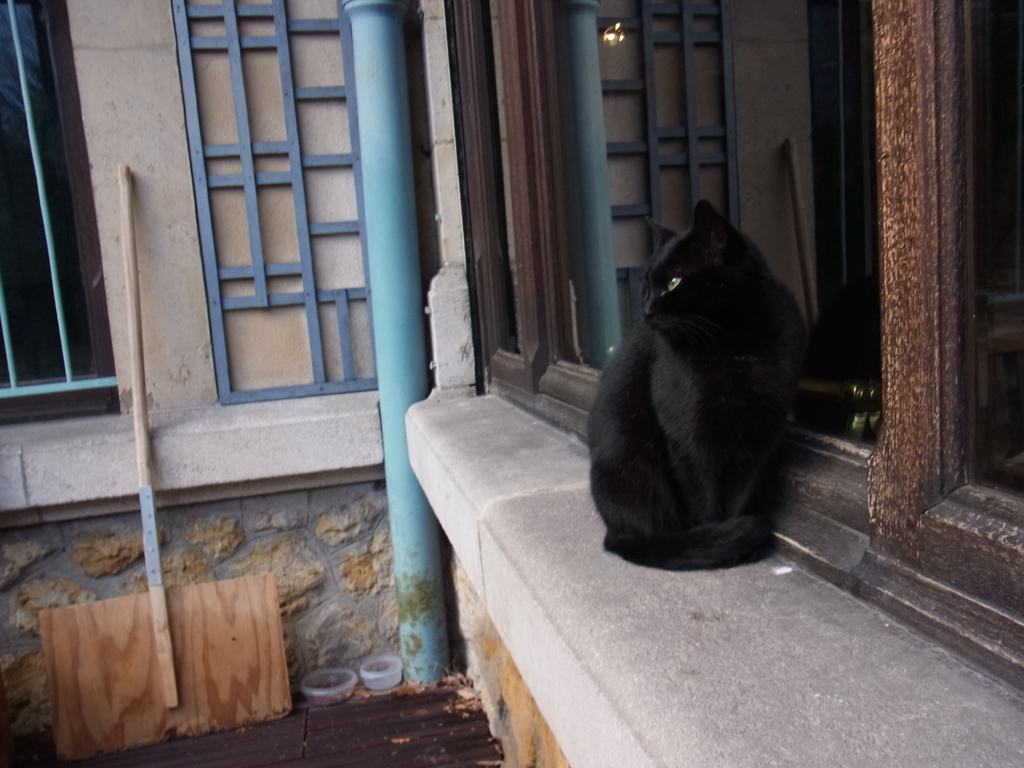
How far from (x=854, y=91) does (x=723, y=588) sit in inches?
38.5

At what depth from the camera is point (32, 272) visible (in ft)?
7.96

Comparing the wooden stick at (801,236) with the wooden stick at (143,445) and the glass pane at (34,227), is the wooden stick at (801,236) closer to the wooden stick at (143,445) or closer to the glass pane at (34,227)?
the wooden stick at (143,445)

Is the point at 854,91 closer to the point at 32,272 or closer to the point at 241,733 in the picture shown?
the point at 241,733

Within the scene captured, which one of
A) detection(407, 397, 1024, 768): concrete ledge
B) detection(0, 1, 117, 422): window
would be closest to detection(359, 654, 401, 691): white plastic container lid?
detection(0, 1, 117, 422): window

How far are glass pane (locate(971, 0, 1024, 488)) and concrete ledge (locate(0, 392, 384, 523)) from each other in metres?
1.90


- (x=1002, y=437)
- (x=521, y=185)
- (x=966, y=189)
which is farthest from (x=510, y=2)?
(x=1002, y=437)

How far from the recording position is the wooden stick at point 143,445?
2.16 metres

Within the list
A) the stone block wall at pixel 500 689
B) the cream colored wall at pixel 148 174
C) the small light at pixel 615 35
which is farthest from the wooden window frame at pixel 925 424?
the cream colored wall at pixel 148 174

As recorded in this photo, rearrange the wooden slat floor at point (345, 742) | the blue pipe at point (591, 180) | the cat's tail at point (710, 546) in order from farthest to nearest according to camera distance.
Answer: the wooden slat floor at point (345, 742), the blue pipe at point (591, 180), the cat's tail at point (710, 546)

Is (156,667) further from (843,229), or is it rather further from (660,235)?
(843,229)

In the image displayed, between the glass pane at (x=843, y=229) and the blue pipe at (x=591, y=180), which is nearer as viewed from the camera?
the glass pane at (x=843, y=229)

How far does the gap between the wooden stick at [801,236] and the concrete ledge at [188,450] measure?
4.38ft

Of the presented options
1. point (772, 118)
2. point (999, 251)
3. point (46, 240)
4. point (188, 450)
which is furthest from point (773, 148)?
point (46, 240)

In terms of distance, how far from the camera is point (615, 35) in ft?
5.74
